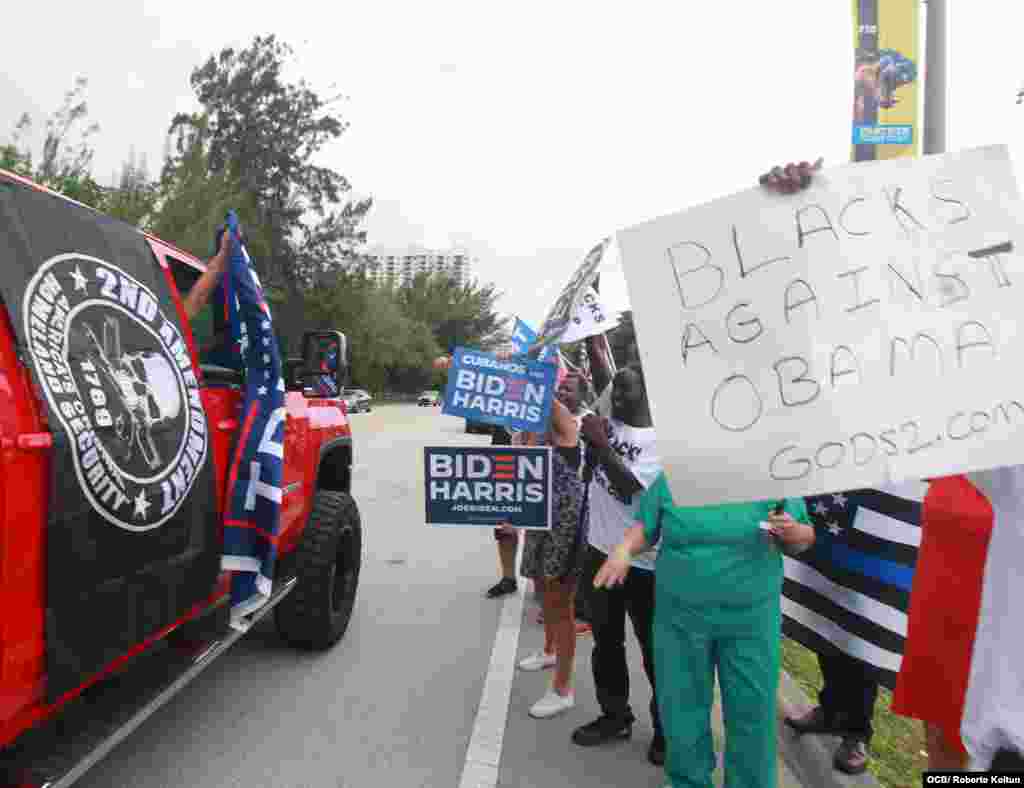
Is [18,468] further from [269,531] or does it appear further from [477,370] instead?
[477,370]

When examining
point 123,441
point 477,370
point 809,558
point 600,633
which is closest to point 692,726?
point 600,633

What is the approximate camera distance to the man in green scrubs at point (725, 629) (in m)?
2.22

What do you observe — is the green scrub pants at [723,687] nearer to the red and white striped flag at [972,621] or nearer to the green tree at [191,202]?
the red and white striped flag at [972,621]

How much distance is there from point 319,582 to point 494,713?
1179mm

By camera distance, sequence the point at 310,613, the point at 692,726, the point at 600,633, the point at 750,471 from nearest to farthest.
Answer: the point at 750,471, the point at 692,726, the point at 600,633, the point at 310,613

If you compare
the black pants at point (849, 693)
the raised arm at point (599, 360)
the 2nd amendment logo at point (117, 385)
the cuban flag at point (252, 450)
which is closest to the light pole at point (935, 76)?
the raised arm at point (599, 360)

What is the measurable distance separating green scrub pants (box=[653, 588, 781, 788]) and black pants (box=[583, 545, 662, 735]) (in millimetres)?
628

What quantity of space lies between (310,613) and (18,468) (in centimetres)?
235

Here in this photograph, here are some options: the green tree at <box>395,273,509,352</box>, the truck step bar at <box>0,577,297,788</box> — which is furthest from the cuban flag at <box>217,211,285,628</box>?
the green tree at <box>395,273,509,352</box>

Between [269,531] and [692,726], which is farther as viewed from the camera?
[269,531]

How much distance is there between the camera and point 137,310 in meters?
2.36

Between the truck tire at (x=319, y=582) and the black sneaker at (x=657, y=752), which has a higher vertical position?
the truck tire at (x=319, y=582)

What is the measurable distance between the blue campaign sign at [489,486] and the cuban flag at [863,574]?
1.21m

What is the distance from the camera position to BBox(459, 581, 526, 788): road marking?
290 cm
